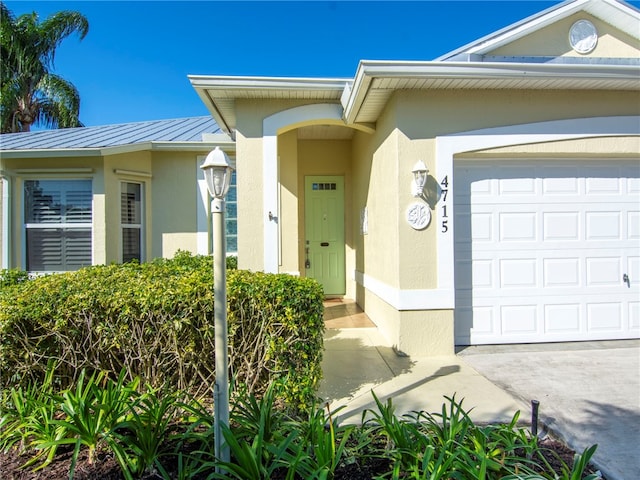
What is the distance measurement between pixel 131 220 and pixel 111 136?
6.99 ft

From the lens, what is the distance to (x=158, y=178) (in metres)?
7.77

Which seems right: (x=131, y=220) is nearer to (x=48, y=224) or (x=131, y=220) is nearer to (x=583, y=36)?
(x=48, y=224)

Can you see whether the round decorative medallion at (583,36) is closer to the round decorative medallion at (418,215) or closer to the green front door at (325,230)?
the round decorative medallion at (418,215)

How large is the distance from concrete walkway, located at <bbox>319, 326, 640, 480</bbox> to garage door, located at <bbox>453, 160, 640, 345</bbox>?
0.32m

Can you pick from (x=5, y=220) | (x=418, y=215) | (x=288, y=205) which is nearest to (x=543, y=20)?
(x=418, y=215)

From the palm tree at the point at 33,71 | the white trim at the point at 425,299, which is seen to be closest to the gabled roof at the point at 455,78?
the white trim at the point at 425,299

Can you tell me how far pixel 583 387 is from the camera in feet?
11.8

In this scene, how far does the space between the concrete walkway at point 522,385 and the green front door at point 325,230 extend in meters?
3.13

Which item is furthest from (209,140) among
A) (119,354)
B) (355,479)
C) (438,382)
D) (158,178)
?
(355,479)

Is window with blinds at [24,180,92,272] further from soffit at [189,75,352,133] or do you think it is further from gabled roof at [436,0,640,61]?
gabled roof at [436,0,640,61]

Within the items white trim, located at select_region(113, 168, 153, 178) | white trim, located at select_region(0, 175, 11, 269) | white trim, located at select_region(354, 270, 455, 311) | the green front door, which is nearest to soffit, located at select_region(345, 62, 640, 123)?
white trim, located at select_region(354, 270, 455, 311)

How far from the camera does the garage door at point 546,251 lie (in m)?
4.87

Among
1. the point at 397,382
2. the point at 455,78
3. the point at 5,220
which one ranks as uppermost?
the point at 455,78

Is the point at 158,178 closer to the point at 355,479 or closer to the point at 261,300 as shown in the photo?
the point at 261,300
